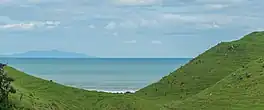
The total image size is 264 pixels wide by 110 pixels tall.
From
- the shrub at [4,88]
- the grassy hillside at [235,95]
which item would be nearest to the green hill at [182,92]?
the grassy hillside at [235,95]

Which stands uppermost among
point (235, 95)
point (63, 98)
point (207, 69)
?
point (207, 69)

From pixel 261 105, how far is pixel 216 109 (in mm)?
4847

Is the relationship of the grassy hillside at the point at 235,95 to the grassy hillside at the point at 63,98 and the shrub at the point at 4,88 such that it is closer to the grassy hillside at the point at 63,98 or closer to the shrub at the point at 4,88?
the grassy hillside at the point at 63,98

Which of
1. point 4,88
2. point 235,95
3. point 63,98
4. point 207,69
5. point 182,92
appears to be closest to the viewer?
point 4,88

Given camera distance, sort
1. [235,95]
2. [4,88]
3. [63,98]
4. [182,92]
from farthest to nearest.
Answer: [182,92] → [235,95] → [63,98] → [4,88]

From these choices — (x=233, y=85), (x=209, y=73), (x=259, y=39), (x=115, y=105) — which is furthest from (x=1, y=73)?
(x=259, y=39)

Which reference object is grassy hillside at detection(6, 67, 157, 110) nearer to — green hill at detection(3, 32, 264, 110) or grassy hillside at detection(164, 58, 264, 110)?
green hill at detection(3, 32, 264, 110)

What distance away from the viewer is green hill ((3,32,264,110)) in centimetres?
5300

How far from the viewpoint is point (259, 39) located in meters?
101

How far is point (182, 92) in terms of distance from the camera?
77.2 metres

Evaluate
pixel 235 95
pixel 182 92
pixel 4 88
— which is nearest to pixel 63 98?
pixel 4 88

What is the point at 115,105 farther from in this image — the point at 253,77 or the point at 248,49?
the point at 248,49

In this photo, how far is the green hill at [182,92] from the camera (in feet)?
174

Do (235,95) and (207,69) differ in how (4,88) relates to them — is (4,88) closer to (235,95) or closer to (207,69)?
(235,95)
